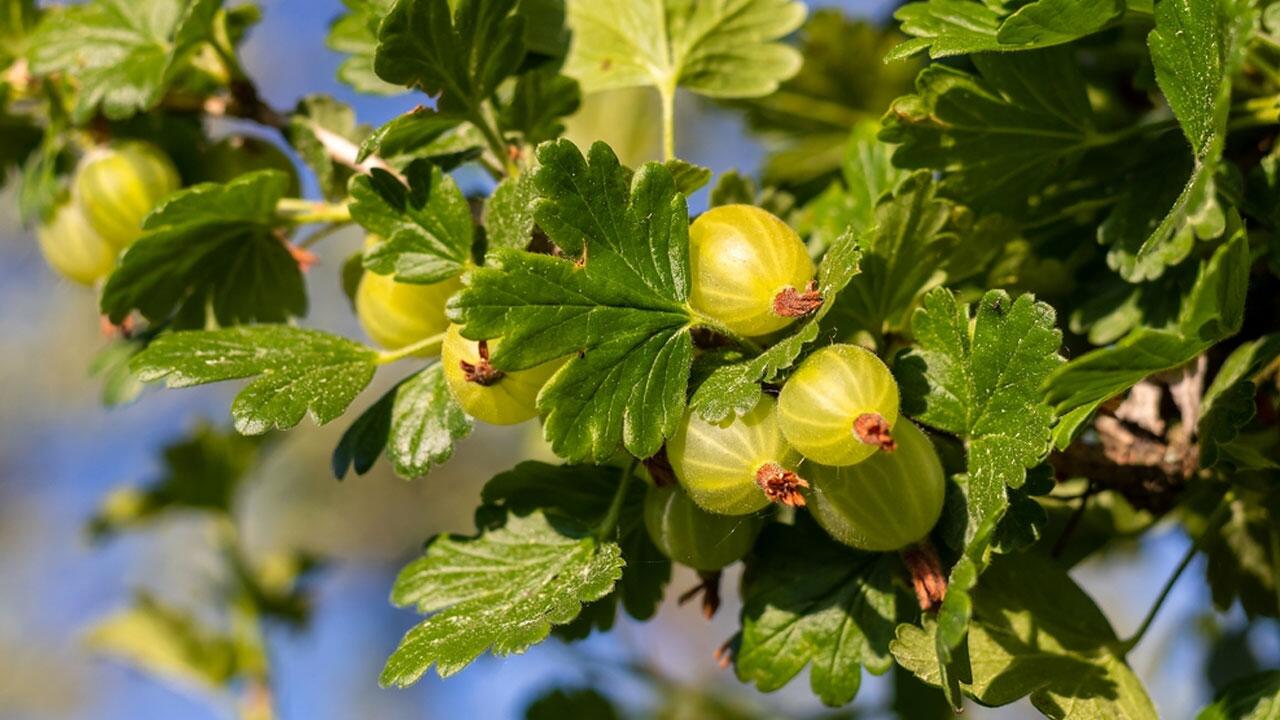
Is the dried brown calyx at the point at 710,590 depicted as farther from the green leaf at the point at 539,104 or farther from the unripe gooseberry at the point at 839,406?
the green leaf at the point at 539,104

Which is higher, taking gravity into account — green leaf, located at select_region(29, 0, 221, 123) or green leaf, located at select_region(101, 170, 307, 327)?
green leaf, located at select_region(29, 0, 221, 123)

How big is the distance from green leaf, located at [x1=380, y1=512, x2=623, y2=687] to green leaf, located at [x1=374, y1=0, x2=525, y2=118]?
287 mm

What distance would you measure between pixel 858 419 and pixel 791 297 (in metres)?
0.08

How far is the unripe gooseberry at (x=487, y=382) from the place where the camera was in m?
0.63

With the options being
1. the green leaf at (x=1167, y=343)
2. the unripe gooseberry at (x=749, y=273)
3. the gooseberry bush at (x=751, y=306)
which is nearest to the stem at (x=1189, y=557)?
the gooseberry bush at (x=751, y=306)

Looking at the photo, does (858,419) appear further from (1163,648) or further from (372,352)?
(1163,648)

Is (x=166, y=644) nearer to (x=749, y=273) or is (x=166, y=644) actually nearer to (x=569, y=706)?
(x=569, y=706)

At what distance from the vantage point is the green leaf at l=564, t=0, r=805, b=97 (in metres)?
0.93

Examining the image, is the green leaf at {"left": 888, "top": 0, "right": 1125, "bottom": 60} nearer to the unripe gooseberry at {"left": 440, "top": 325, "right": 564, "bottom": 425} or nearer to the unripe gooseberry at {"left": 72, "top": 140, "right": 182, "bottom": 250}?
the unripe gooseberry at {"left": 440, "top": 325, "right": 564, "bottom": 425}

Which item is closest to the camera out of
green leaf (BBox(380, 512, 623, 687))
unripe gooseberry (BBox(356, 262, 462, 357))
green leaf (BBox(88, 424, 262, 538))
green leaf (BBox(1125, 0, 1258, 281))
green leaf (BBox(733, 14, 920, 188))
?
green leaf (BBox(1125, 0, 1258, 281))

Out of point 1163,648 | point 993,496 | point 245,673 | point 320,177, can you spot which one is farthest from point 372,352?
point 1163,648

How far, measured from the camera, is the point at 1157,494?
2.48ft

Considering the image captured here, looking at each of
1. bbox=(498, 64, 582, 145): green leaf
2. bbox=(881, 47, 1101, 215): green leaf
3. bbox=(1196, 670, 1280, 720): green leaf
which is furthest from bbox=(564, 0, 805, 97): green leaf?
bbox=(1196, 670, 1280, 720): green leaf

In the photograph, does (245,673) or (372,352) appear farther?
(245,673)
